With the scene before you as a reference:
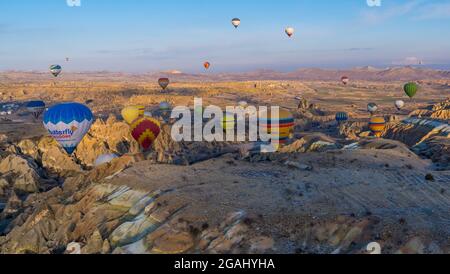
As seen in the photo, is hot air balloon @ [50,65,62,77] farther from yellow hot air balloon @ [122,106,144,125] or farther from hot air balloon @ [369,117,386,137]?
hot air balloon @ [369,117,386,137]

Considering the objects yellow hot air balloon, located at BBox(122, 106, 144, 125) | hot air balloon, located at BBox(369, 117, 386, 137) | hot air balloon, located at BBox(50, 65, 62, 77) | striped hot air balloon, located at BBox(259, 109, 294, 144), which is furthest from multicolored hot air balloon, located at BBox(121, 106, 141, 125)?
hot air balloon, located at BBox(50, 65, 62, 77)

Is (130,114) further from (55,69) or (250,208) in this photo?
(250,208)

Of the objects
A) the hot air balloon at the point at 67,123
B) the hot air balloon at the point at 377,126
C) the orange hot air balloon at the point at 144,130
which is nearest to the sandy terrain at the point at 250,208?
the hot air balloon at the point at 67,123

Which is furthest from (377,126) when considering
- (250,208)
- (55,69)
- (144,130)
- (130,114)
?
(55,69)

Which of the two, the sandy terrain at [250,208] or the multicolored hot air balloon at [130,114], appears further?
the multicolored hot air balloon at [130,114]

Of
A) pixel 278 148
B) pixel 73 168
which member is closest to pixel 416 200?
pixel 278 148

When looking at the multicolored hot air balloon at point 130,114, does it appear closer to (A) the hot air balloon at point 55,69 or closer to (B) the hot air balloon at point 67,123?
(B) the hot air balloon at point 67,123

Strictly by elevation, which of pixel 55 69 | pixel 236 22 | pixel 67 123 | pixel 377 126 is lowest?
pixel 377 126
